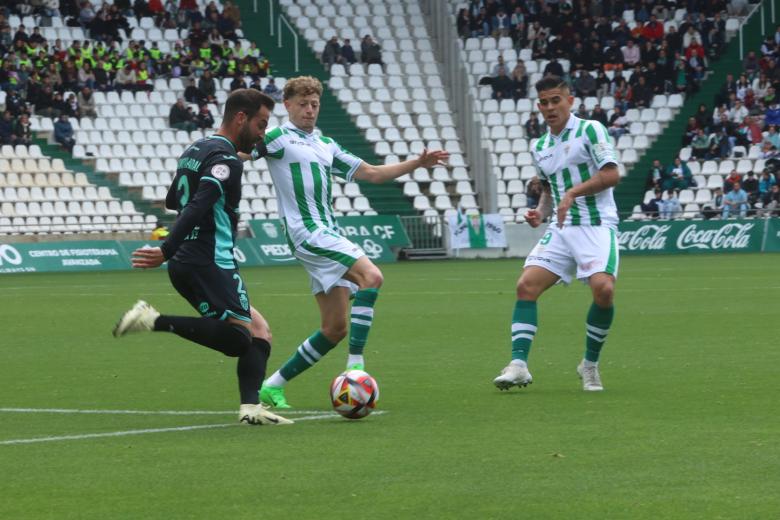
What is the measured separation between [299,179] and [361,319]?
1078 millimetres

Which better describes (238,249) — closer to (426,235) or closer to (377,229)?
(377,229)

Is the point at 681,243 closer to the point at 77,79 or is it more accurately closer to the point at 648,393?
the point at 77,79

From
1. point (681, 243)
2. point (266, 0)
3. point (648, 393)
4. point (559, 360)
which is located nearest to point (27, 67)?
point (266, 0)

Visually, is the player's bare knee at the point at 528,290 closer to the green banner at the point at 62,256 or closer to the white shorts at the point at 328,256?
the white shorts at the point at 328,256

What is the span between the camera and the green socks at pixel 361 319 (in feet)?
33.2

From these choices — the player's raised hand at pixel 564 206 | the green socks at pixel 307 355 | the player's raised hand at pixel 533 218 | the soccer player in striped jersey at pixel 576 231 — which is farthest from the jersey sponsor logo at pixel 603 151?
the green socks at pixel 307 355

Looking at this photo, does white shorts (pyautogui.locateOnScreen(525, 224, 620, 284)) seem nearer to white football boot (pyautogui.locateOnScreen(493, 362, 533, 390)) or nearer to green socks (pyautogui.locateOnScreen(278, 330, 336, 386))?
white football boot (pyautogui.locateOnScreen(493, 362, 533, 390))

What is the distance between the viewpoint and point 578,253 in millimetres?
10852

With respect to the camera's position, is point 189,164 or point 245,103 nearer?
point 189,164

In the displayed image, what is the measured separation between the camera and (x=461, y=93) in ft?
149

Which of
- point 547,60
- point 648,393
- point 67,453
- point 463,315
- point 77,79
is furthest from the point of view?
point 547,60

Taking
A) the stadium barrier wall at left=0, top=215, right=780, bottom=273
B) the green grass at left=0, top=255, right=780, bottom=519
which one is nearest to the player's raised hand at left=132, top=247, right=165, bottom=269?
the green grass at left=0, top=255, right=780, bottom=519

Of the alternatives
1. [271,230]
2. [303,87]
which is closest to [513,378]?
[303,87]

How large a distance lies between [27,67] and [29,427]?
107 feet
